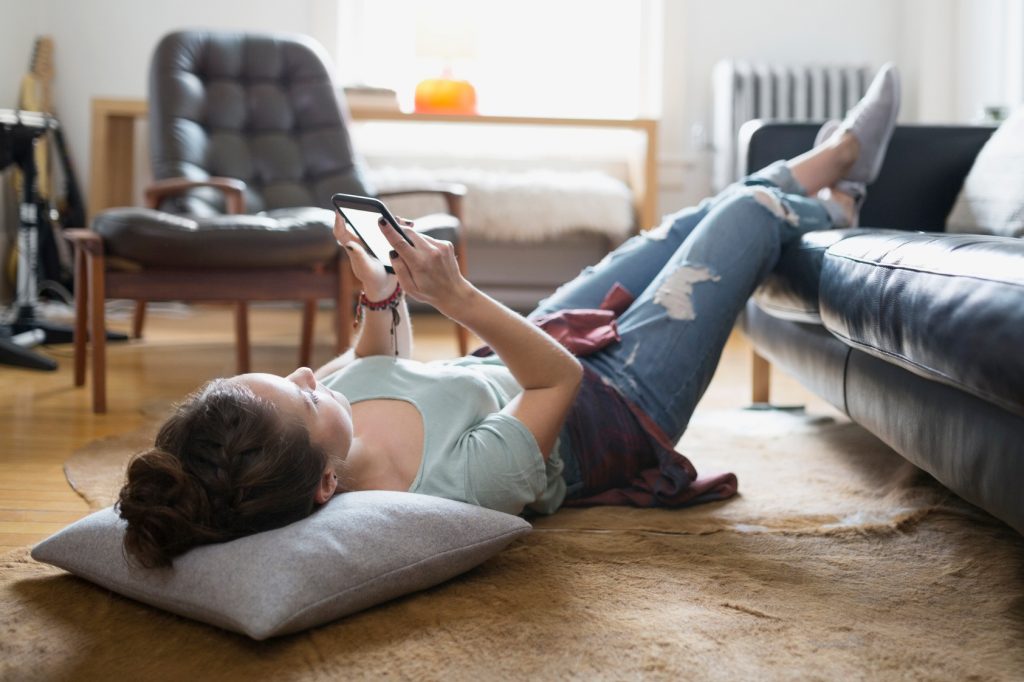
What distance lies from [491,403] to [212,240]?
131cm

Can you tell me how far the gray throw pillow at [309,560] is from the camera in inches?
41.3

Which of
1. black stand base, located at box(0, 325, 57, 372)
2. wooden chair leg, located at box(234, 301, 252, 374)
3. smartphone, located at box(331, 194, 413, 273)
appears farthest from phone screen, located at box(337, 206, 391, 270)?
black stand base, located at box(0, 325, 57, 372)

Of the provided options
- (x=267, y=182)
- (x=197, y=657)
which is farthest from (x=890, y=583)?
(x=267, y=182)

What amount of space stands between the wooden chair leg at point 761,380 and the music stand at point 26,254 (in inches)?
72.0

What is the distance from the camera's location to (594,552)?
1.36 metres

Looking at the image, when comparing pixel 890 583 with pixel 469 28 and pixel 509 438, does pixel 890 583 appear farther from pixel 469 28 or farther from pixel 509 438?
pixel 469 28

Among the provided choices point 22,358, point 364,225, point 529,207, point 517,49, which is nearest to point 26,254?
point 22,358

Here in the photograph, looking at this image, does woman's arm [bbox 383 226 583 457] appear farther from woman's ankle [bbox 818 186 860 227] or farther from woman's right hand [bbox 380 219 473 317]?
woman's ankle [bbox 818 186 860 227]

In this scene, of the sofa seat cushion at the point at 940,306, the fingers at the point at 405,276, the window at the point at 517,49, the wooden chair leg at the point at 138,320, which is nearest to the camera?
the sofa seat cushion at the point at 940,306

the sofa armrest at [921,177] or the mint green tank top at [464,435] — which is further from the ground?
the sofa armrest at [921,177]

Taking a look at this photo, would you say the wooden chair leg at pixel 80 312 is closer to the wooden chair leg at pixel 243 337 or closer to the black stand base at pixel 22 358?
the black stand base at pixel 22 358

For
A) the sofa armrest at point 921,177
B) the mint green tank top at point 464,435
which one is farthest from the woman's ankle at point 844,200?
the mint green tank top at point 464,435

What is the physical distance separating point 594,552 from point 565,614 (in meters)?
0.22

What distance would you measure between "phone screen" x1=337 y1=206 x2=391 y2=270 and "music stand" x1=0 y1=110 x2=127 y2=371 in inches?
73.9
